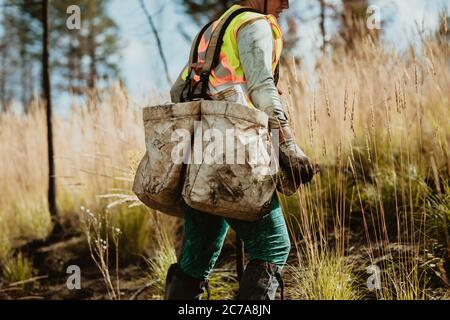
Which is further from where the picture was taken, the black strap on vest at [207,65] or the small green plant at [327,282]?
the small green plant at [327,282]

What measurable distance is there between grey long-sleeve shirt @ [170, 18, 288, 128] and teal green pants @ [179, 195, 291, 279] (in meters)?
0.29

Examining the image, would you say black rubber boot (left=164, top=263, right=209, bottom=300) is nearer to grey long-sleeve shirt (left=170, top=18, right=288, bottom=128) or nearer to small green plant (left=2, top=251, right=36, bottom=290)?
grey long-sleeve shirt (left=170, top=18, right=288, bottom=128)

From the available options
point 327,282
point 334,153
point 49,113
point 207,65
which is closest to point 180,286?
point 207,65

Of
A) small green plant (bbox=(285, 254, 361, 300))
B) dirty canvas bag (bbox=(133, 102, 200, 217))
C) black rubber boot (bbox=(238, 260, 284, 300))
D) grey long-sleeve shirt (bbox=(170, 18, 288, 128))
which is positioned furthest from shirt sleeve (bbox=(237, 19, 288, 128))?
small green plant (bbox=(285, 254, 361, 300))

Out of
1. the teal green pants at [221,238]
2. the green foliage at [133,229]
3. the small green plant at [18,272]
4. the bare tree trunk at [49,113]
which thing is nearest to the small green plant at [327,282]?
the teal green pants at [221,238]

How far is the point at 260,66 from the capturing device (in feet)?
5.38

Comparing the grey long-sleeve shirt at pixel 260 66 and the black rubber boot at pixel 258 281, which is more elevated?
the grey long-sleeve shirt at pixel 260 66

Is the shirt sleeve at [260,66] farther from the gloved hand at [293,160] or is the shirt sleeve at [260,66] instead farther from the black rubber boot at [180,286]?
the black rubber boot at [180,286]

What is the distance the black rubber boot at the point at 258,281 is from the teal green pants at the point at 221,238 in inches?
0.9

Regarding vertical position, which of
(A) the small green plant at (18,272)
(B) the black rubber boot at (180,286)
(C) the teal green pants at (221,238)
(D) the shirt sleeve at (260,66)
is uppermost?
(D) the shirt sleeve at (260,66)

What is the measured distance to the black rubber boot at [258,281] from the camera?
5.26ft

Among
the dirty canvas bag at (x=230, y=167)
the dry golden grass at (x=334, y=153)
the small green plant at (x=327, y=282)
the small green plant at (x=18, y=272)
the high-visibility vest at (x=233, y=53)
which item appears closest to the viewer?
the dirty canvas bag at (x=230, y=167)

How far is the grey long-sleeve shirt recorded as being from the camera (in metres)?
1.64
